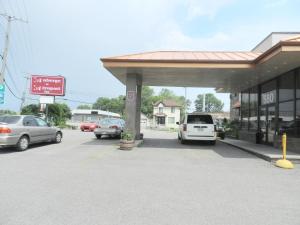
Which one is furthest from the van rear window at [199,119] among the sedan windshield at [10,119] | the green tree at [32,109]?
the green tree at [32,109]

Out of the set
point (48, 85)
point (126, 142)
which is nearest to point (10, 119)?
point (126, 142)

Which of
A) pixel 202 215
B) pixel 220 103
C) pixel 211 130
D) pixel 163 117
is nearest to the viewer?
pixel 202 215

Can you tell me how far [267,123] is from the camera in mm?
16984

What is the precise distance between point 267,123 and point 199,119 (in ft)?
13.6

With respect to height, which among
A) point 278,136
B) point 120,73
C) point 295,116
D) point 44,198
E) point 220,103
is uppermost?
point 220,103

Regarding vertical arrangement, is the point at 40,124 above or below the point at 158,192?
above

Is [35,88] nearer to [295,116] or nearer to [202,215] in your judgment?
[295,116]

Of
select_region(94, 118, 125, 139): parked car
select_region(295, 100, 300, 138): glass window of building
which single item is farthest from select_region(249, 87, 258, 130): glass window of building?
select_region(94, 118, 125, 139): parked car

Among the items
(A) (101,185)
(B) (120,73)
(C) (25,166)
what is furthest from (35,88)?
(A) (101,185)

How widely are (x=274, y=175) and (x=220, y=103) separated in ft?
485

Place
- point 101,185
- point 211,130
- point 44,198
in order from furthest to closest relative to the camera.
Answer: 1. point 211,130
2. point 101,185
3. point 44,198

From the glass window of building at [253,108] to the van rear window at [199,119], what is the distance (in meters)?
4.74

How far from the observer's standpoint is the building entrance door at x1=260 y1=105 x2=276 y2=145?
16172 millimetres

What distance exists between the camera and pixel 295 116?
13562mm
